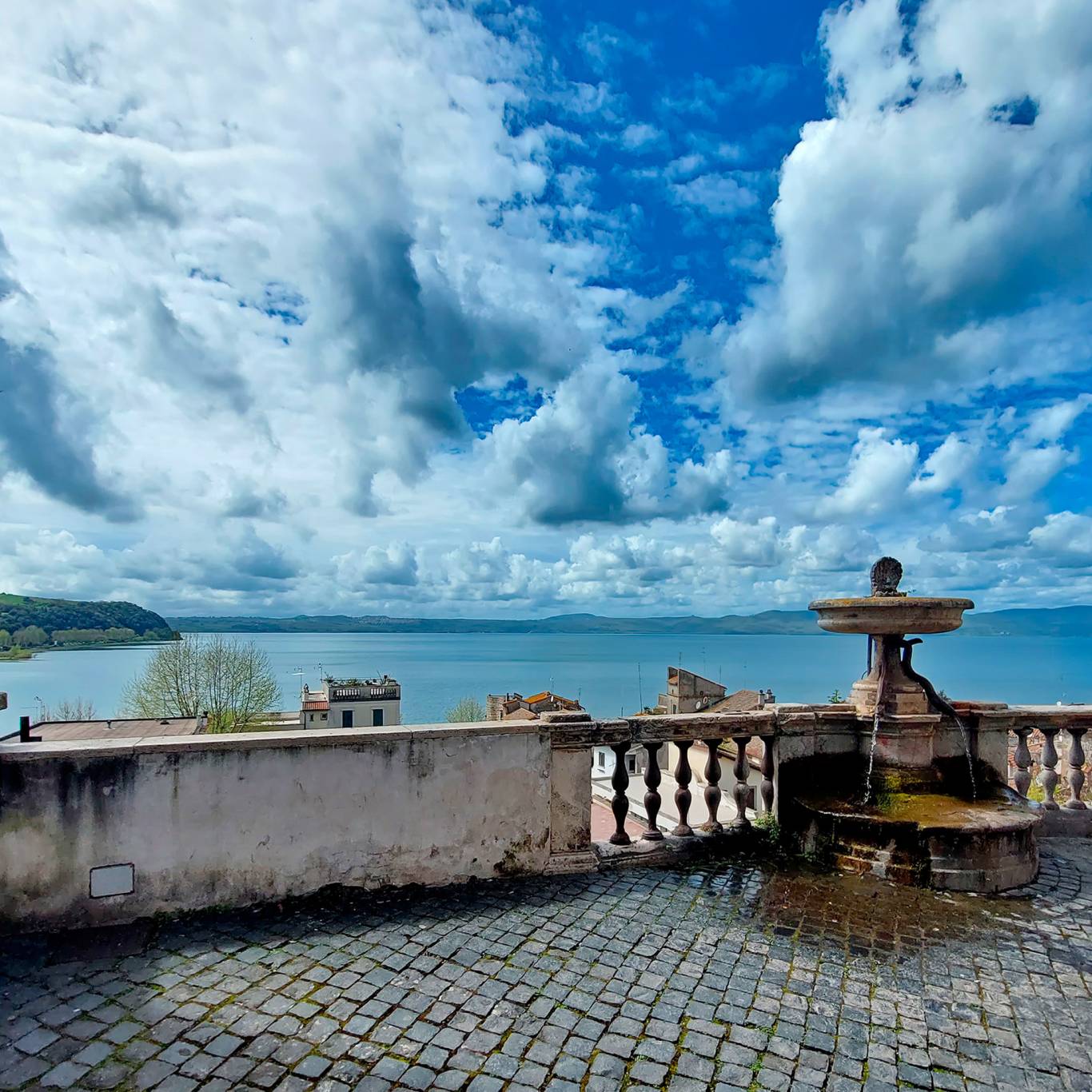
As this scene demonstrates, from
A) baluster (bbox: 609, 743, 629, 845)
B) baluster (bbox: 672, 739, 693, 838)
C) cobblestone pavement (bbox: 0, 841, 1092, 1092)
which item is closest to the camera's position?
cobblestone pavement (bbox: 0, 841, 1092, 1092)

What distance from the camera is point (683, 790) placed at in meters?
5.52

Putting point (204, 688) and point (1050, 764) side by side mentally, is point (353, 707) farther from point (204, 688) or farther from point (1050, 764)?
point (1050, 764)

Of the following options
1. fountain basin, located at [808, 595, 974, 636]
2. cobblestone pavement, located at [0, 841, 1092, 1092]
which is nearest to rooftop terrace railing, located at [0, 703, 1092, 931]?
cobblestone pavement, located at [0, 841, 1092, 1092]

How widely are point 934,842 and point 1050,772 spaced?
2.10 meters

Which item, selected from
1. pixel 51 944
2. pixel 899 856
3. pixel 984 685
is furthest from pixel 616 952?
pixel 984 685

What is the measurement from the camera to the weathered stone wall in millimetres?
4133

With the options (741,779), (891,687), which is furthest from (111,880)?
(891,687)

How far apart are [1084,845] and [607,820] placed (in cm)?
1035

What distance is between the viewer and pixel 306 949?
3900 mm

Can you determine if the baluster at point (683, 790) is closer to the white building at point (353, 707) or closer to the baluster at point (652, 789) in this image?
the baluster at point (652, 789)

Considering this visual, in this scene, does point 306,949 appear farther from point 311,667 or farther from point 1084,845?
point 311,667

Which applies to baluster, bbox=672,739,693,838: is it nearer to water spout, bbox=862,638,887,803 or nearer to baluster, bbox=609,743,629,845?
baluster, bbox=609,743,629,845

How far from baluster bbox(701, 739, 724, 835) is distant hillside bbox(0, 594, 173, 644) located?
101 metres

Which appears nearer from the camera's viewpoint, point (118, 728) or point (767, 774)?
point (767, 774)
